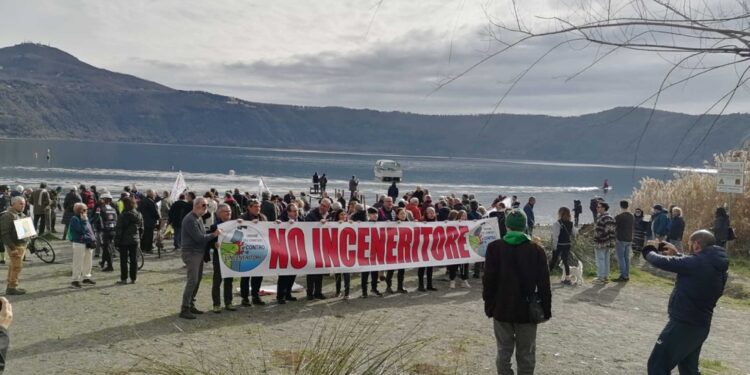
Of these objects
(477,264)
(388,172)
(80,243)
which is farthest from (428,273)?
(388,172)

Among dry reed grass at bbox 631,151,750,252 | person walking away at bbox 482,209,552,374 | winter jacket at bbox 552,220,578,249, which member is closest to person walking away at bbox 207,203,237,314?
person walking away at bbox 482,209,552,374

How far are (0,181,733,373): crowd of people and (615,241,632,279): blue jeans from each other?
0.03m

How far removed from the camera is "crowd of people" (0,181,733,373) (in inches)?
238

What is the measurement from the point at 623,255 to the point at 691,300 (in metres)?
9.59

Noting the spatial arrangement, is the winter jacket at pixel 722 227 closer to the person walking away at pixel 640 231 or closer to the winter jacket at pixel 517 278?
A: the person walking away at pixel 640 231

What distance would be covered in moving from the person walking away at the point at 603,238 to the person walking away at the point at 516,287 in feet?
30.0

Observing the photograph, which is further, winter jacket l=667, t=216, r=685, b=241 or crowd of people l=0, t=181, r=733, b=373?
winter jacket l=667, t=216, r=685, b=241

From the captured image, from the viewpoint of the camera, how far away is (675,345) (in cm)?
616

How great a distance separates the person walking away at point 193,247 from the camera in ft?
31.7

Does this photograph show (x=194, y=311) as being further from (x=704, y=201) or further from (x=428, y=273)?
(x=704, y=201)

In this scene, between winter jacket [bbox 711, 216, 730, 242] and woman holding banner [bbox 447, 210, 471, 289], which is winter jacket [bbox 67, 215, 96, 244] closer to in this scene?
woman holding banner [bbox 447, 210, 471, 289]

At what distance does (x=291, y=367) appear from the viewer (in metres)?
4.30

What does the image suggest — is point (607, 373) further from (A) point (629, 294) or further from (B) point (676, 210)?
(B) point (676, 210)

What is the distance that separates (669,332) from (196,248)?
22.4ft
